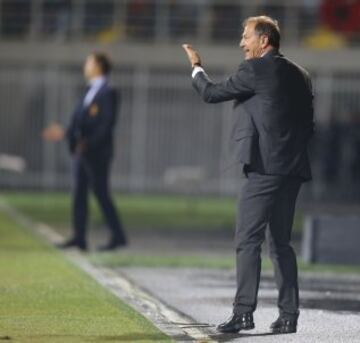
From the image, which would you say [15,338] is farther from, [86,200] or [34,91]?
[34,91]

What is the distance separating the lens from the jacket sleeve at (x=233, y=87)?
32.4 ft

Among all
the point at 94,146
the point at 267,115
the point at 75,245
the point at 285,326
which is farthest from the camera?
the point at 75,245

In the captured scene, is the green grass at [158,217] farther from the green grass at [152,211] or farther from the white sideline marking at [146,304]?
the white sideline marking at [146,304]

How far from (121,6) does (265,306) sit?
26.3 meters

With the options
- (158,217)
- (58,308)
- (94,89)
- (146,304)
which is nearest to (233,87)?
(58,308)

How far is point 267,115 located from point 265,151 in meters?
0.21

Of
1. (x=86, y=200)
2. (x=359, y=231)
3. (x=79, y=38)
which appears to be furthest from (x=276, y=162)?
(x=79, y=38)

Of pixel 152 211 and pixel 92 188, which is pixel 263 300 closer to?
pixel 92 188

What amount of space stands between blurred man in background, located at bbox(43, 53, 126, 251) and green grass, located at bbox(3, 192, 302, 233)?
4552mm

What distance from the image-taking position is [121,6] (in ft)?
124

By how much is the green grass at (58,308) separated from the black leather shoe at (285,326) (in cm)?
72

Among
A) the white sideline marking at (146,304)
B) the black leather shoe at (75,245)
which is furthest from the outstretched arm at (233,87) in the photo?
the black leather shoe at (75,245)

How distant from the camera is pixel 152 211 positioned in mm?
26844

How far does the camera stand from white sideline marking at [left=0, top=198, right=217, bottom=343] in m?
10.0
